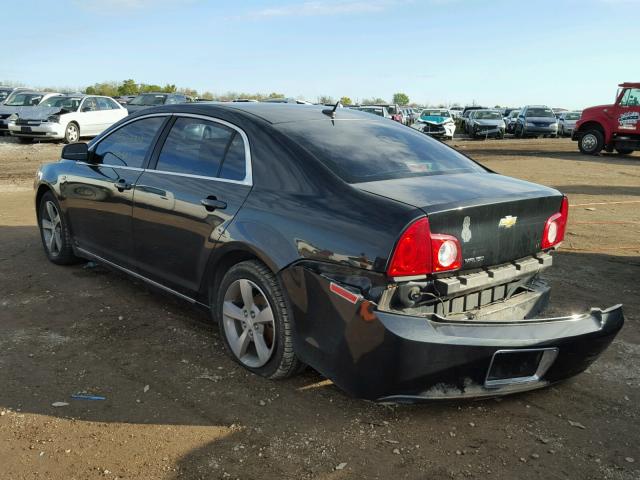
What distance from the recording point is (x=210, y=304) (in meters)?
3.93

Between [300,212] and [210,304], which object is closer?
[300,212]

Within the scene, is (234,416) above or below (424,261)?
below

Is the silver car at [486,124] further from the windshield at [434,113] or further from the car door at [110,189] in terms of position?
the car door at [110,189]

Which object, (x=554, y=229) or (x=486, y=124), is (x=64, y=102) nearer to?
(x=554, y=229)

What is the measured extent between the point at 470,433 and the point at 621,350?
64.4 inches

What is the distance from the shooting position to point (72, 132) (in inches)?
773

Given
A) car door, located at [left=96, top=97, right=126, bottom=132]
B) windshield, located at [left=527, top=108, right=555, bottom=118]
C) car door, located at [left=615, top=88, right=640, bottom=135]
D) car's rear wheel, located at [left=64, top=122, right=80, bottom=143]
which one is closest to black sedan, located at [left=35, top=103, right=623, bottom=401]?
car's rear wheel, located at [left=64, top=122, right=80, bottom=143]

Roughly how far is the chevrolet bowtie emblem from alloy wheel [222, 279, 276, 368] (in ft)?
4.32

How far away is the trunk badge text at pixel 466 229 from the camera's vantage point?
3.01 m

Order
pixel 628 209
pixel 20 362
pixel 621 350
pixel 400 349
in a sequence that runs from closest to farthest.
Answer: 1. pixel 400 349
2. pixel 20 362
3. pixel 621 350
4. pixel 628 209

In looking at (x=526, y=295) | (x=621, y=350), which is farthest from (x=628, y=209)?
(x=526, y=295)

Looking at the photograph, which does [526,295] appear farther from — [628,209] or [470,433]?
[628,209]

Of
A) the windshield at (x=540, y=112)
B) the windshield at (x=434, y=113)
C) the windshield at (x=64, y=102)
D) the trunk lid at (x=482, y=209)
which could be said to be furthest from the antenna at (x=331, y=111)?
the windshield at (x=540, y=112)

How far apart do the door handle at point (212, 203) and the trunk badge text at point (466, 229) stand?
4.69ft
